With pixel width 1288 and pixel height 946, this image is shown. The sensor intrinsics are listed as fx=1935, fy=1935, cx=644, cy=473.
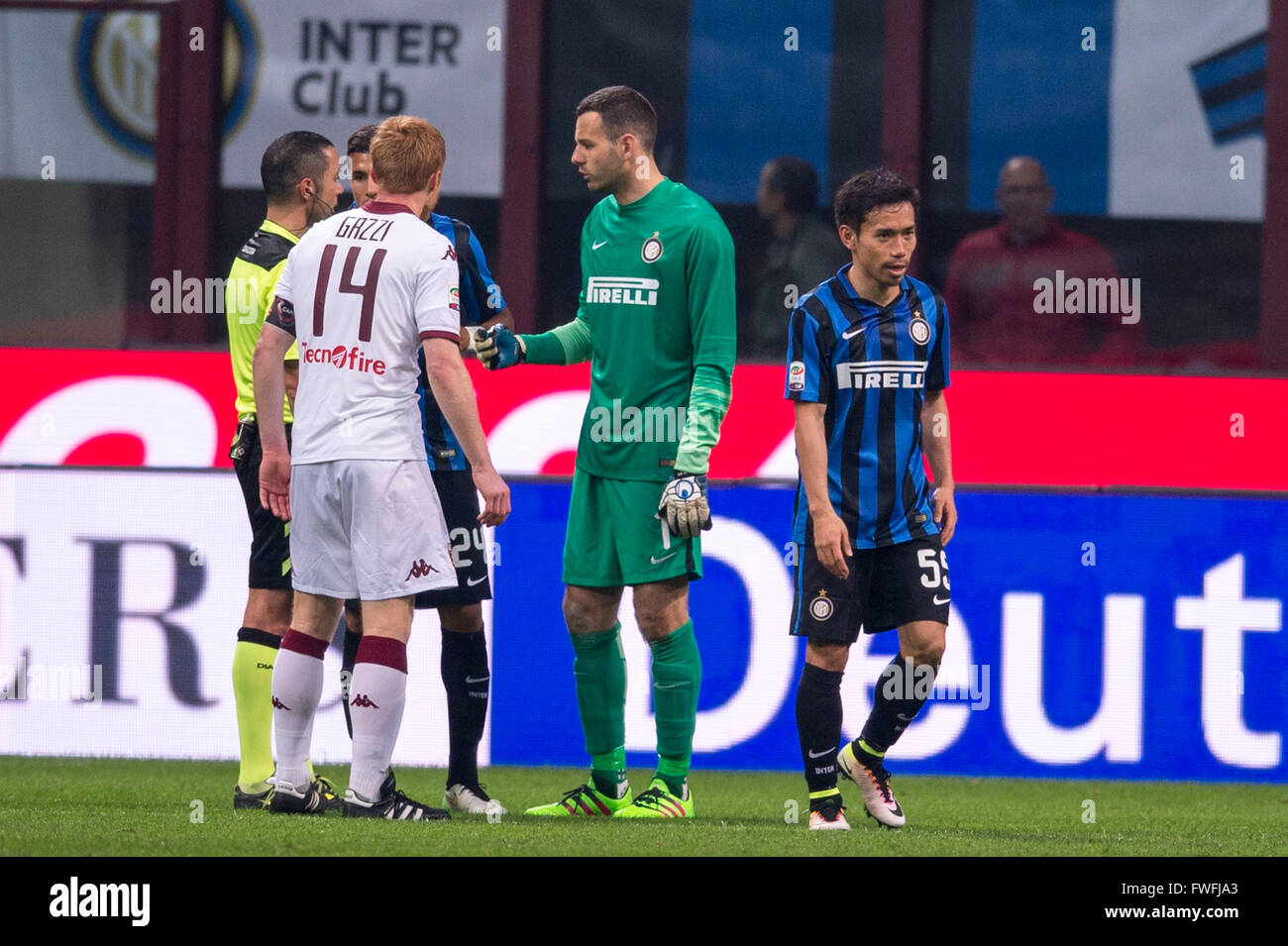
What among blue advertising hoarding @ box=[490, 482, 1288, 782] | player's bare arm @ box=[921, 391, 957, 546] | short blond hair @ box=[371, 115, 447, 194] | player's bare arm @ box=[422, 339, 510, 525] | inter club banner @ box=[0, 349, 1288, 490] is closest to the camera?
player's bare arm @ box=[422, 339, 510, 525]

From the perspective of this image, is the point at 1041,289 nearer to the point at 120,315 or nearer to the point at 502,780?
the point at 502,780

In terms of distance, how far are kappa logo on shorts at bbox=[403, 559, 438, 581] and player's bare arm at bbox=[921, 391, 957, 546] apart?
4.91 ft

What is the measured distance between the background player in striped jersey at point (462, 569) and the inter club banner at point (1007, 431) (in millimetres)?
2033

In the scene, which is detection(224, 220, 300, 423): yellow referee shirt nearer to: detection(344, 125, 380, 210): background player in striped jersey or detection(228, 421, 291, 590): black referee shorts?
detection(228, 421, 291, 590): black referee shorts

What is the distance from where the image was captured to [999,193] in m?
8.09

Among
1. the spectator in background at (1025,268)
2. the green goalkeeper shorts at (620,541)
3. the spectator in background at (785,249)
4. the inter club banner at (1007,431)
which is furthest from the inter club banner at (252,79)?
the green goalkeeper shorts at (620,541)

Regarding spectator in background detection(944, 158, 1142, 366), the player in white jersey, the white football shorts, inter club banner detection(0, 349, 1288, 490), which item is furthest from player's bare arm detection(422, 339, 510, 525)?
spectator in background detection(944, 158, 1142, 366)

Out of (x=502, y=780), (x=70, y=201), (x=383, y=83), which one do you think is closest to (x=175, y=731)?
(x=502, y=780)

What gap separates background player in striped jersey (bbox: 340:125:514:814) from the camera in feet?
18.8

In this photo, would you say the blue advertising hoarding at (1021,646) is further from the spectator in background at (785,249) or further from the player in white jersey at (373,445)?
the player in white jersey at (373,445)

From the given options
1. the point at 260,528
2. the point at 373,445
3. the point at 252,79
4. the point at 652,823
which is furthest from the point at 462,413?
the point at 252,79

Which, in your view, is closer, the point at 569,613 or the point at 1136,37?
the point at 569,613

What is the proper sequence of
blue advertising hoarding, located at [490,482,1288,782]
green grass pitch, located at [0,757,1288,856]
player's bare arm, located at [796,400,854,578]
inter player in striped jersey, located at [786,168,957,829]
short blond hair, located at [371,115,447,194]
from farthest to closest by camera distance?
blue advertising hoarding, located at [490,482,1288,782], inter player in striped jersey, located at [786,168,957,829], player's bare arm, located at [796,400,854,578], short blond hair, located at [371,115,447,194], green grass pitch, located at [0,757,1288,856]

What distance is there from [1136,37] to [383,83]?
3178 millimetres
